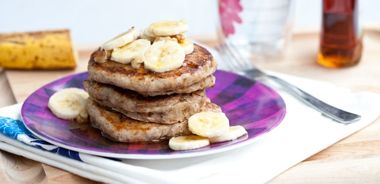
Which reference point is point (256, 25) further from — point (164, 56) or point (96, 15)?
point (96, 15)

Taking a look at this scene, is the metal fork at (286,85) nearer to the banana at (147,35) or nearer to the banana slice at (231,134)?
the banana slice at (231,134)

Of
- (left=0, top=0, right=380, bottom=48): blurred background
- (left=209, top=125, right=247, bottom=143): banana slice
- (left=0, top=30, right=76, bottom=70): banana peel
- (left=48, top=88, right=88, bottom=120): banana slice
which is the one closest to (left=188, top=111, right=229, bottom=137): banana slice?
(left=209, top=125, right=247, bottom=143): banana slice

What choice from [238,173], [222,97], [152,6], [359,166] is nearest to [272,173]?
[238,173]

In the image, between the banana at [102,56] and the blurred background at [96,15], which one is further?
the blurred background at [96,15]

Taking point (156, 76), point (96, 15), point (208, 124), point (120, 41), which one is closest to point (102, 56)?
point (120, 41)

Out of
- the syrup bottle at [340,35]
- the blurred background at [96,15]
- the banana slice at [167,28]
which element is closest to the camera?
the banana slice at [167,28]

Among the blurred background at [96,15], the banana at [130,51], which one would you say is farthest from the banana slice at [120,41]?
the blurred background at [96,15]

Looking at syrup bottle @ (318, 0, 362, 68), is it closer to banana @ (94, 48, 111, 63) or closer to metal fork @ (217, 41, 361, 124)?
metal fork @ (217, 41, 361, 124)
